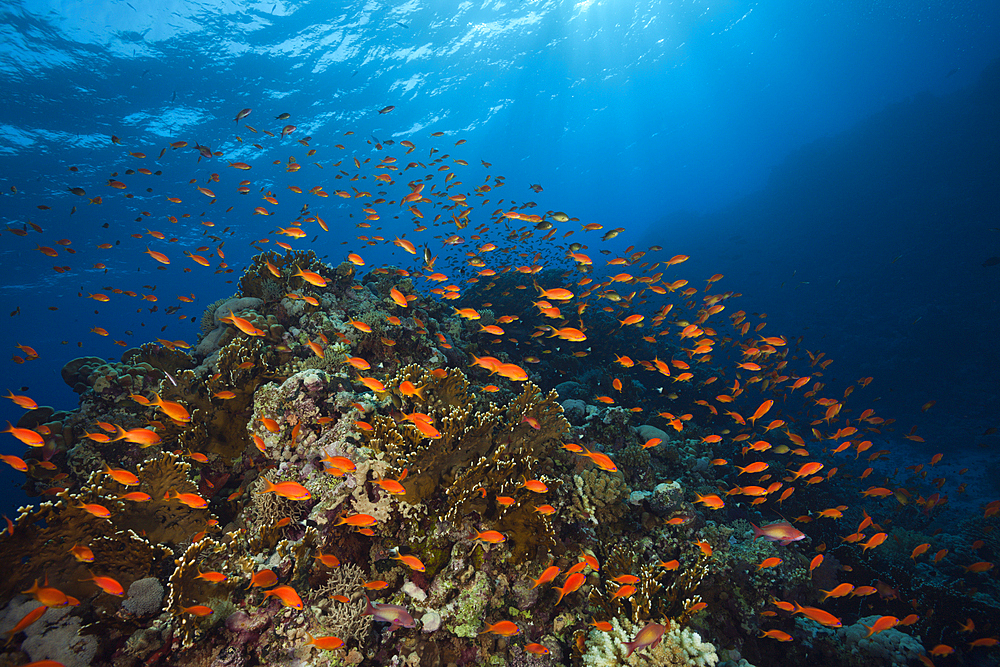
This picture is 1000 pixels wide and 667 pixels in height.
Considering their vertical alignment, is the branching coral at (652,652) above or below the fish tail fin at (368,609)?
below

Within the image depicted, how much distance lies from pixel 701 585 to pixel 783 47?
258 feet

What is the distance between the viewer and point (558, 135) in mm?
52125

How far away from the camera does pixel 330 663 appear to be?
342 centimetres

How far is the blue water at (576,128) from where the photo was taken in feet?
64.0

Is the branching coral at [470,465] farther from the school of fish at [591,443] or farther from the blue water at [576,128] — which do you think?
the blue water at [576,128]

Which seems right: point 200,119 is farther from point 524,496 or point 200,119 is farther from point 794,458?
point 794,458

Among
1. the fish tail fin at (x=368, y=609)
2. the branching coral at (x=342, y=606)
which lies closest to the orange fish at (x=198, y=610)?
the branching coral at (x=342, y=606)

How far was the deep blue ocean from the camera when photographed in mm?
18969

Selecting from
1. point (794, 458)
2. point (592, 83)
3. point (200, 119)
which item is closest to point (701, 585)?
point (794, 458)

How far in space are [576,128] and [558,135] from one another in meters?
3.14

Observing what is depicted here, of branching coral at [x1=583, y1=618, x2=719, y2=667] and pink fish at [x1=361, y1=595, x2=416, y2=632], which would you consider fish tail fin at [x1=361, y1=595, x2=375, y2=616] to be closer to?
pink fish at [x1=361, y1=595, x2=416, y2=632]

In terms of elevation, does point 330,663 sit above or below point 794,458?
above

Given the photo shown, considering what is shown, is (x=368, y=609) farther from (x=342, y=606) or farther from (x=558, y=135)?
(x=558, y=135)

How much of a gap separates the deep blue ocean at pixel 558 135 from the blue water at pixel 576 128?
18cm
